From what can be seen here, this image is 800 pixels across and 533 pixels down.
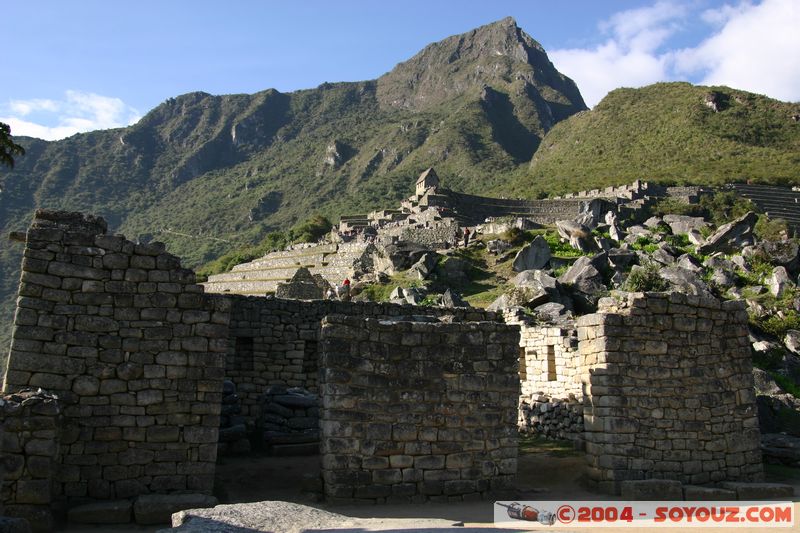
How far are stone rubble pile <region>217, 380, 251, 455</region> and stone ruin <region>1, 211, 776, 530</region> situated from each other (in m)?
0.50

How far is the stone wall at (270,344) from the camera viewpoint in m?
12.4

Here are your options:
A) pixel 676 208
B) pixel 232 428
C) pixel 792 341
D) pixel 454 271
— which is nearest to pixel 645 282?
pixel 792 341

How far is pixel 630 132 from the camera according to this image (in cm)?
9131

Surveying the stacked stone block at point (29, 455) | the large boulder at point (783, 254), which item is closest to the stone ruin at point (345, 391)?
the stacked stone block at point (29, 455)

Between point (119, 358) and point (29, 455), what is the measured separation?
4.50 feet

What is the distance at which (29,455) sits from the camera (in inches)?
Result: 263

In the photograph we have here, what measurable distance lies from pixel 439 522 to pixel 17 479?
437 centimetres

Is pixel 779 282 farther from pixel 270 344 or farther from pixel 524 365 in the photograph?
pixel 270 344

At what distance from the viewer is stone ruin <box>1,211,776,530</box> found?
7348 mm

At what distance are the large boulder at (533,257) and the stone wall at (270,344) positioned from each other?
58.8 feet

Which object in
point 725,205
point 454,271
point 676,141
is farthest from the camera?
point 676,141

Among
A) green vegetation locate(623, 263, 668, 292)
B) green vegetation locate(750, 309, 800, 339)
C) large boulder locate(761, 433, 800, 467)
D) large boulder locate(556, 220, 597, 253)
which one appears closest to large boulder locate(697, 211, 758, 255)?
large boulder locate(556, 220, 597, 253)

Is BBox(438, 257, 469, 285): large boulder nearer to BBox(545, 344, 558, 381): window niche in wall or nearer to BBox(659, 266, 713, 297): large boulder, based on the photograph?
BBox(659, 266, 713, 297): large boulder

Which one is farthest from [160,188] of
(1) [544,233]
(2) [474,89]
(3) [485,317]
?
(3) [485,317]
